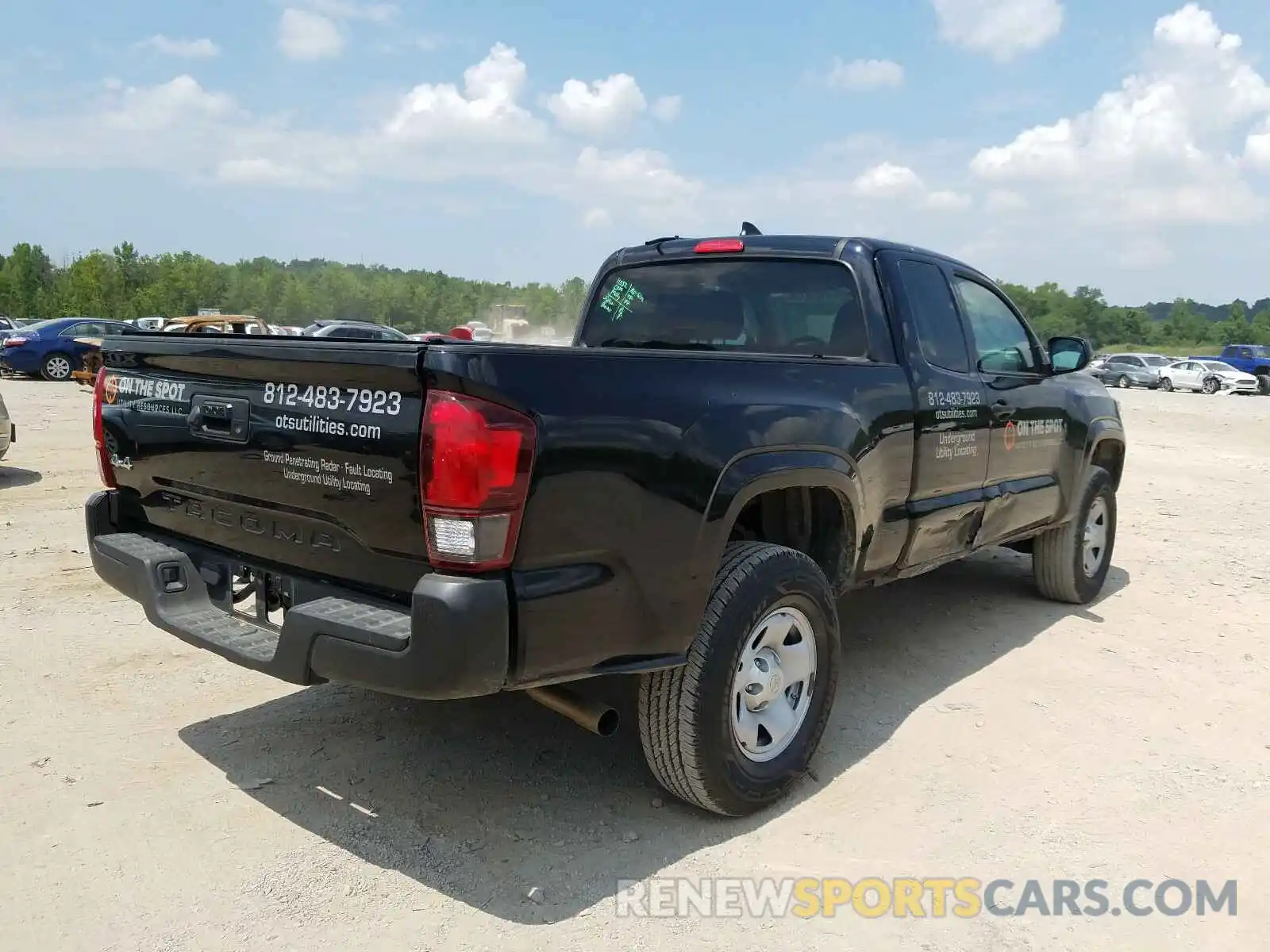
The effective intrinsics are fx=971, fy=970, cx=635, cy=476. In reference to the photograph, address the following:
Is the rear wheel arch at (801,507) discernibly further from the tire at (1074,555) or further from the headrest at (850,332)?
the tire at (1074,555)

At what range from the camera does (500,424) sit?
2467 mm

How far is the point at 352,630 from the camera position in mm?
2605

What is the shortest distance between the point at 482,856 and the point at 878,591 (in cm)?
385

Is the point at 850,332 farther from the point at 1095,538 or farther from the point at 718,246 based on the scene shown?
the point at 1095,538

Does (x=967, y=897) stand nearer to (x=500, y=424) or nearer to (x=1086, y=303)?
(x=500, y=424)

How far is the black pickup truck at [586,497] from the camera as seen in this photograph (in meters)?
2.51

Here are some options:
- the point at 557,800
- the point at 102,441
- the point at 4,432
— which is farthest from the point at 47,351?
the point at 557,800

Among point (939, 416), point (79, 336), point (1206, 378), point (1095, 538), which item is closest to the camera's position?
point (939, 416)

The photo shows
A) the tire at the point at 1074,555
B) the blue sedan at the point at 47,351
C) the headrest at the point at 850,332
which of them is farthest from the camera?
the blue sedan at the point at 47,351

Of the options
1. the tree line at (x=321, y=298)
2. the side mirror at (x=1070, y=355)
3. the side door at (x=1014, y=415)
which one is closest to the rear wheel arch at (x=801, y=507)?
the side door at (x=1014, y=415)

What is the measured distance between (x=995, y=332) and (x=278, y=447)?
3714 millimetres

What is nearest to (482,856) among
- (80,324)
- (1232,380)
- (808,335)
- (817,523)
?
(817,523)

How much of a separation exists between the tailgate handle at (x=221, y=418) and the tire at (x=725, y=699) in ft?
4.86

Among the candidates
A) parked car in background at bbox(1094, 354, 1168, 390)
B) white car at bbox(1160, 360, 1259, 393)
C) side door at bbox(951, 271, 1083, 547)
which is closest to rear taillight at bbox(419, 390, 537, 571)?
side door at bbox(951, 271, 1083, 547)
